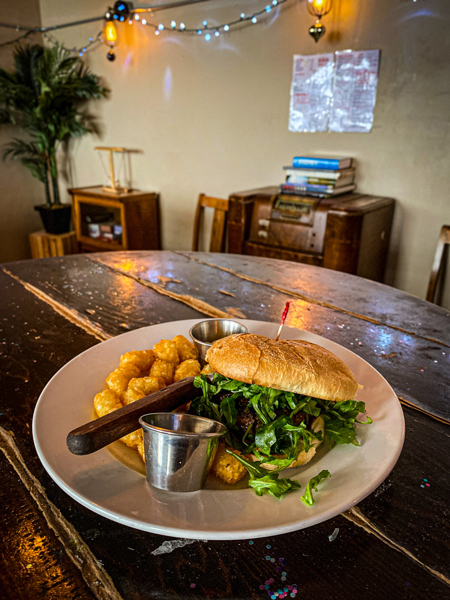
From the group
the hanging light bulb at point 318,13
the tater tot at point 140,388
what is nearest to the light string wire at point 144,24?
the hanging light bulb at point 318,13

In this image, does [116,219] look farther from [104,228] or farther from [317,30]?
[317,30]

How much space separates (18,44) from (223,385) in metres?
5.44

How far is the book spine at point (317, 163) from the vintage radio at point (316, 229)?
0.20 m

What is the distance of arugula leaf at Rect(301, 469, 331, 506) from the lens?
63 centimetres

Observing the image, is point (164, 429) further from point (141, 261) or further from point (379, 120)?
point (379, 120)

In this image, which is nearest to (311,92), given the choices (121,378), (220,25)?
(220,25)

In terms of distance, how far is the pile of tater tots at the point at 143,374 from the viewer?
0.83m

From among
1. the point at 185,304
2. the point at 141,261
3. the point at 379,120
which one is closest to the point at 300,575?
the point at 185,304

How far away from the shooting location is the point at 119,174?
4.65 metres

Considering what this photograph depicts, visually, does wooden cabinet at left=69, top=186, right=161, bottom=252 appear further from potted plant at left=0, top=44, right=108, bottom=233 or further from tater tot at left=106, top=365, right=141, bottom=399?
tater tot at left=106, top=365, right=141, bottom=399

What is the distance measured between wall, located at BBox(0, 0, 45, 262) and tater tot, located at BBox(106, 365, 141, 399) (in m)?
4.94

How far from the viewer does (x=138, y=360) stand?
972mm

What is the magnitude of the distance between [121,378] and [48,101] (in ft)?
13.7

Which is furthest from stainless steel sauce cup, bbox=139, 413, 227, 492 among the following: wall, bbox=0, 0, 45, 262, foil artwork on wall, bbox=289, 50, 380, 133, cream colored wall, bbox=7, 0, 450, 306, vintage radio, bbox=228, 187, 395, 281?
wall, bbox=0, 0, 45, 262
